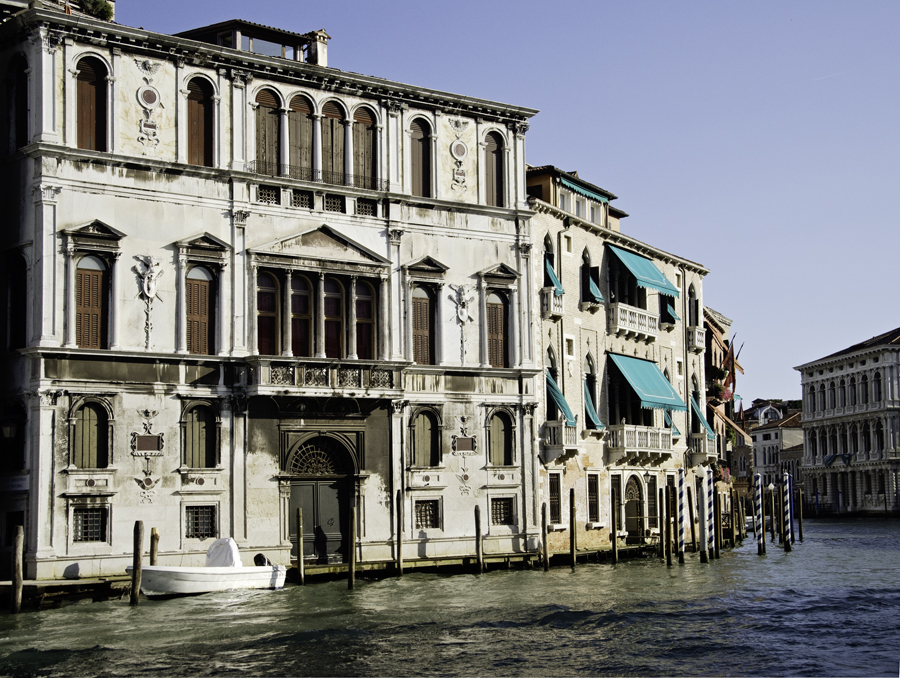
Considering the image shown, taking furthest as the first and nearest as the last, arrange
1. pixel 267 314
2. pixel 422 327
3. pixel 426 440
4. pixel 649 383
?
pixel 649 383 → pixel 422 327 → pixel 426 440 → pixel 267 314

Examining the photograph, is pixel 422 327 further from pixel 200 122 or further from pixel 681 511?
pixel 681 511

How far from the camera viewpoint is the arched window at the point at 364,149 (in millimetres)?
30453

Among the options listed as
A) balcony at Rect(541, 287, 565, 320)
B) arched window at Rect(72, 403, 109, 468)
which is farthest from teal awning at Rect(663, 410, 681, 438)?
arched window at Rect(72, 403, 109, 468)

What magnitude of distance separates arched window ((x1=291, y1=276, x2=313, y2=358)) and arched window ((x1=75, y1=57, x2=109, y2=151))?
5299 mm

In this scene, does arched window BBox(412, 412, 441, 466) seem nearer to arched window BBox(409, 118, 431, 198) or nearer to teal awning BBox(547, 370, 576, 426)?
teal awning BBox(547, 370, 576, 426)

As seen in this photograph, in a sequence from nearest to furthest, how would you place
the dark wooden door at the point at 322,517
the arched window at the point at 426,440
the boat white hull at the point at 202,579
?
the boat white hull at the point at 202,579 → the dark wooden door at the point at 322,517 → the arched window at the point at 426,440

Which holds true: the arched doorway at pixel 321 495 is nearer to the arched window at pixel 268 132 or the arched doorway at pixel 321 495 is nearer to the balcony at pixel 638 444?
the arched window at pixel 268 132

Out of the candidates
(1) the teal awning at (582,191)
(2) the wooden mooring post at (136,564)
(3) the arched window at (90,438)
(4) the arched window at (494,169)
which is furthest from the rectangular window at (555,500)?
(2) the wooden mooring post at (136,564)

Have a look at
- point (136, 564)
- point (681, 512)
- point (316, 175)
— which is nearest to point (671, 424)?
point (681, 512)

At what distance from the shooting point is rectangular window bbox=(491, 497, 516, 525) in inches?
1244

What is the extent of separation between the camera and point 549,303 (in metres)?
34.2

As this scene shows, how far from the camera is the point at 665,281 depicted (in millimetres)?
40438

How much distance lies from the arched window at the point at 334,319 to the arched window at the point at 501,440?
15.3 feet

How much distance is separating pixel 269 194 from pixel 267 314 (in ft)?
9.03
